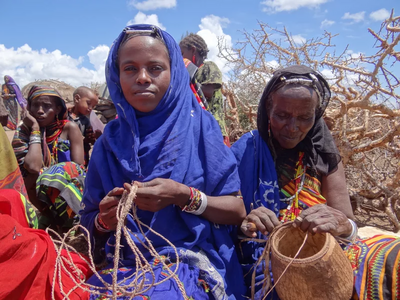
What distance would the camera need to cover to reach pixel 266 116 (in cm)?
219

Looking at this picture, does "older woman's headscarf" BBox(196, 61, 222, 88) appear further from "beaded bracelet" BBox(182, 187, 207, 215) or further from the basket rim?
the basket rim

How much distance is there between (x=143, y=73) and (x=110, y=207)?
2.45ft

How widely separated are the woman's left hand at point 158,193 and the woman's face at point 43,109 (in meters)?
2.85

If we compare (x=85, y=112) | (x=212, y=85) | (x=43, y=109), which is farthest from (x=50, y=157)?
(x=212, y=85)

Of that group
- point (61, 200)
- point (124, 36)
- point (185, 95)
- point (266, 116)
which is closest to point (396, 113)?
point (266, 116)

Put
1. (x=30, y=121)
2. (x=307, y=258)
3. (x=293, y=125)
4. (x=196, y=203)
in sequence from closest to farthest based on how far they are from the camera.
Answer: (x=307, y=258)
(x=196, y=203)
(x=293, y=125)
(x=30, y=121)

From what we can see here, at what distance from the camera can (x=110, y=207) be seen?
5.38 feet

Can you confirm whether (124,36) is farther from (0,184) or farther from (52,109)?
(52,109)

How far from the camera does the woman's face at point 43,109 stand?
388 cm

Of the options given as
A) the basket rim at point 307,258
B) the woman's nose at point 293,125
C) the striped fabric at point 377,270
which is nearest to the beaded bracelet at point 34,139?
the woman's nose at point 293,125

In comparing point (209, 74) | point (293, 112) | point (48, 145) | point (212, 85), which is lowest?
point (48, 145)

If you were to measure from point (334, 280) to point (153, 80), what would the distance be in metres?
1.36

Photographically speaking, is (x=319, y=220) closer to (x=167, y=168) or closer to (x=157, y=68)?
(x=167, y=168)

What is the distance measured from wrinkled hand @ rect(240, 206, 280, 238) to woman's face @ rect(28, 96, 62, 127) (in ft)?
10.1
